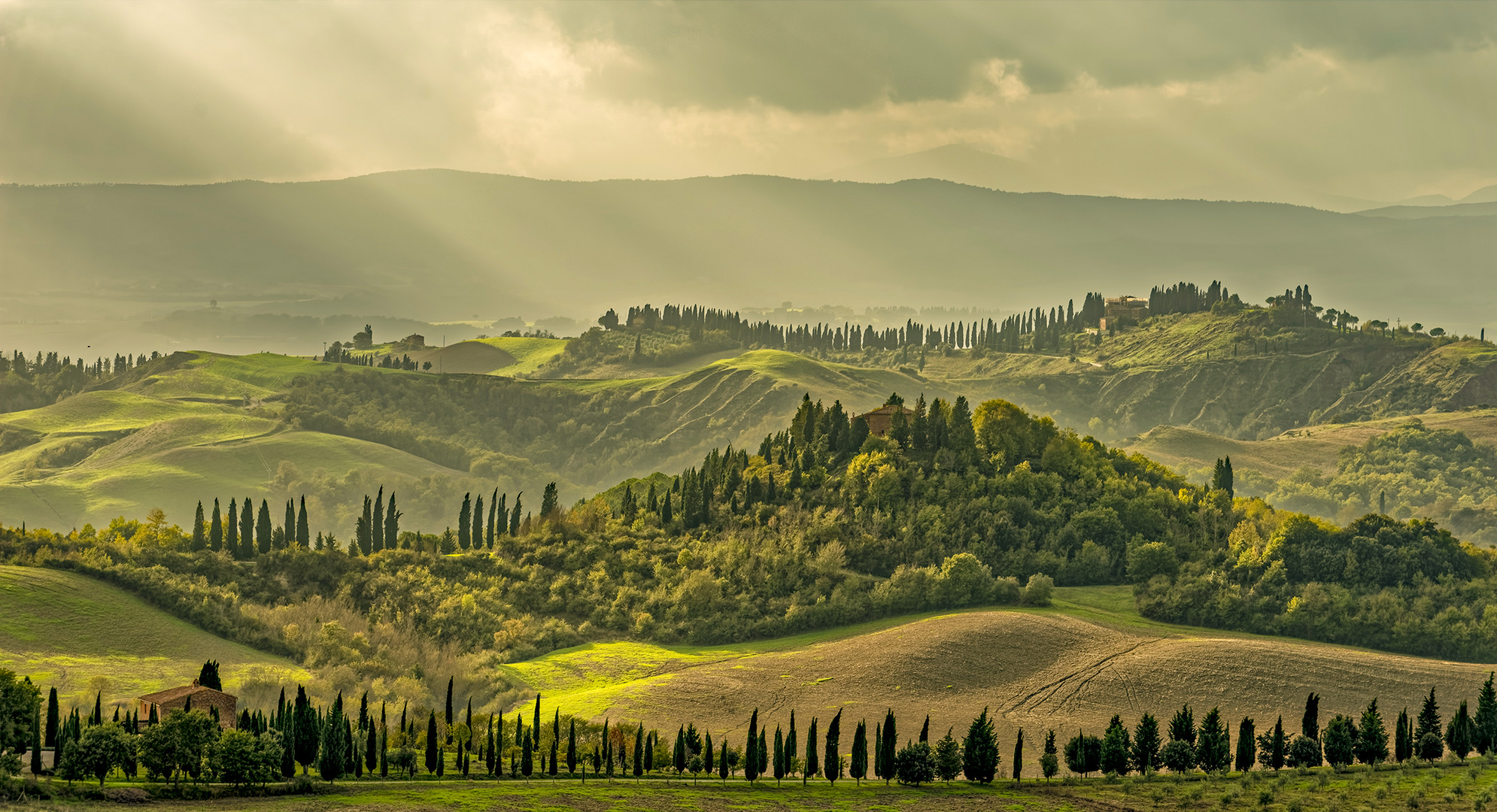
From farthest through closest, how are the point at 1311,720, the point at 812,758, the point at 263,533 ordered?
1. the point at 263,533
2. the point at 1311,720
3. the point at 812,758

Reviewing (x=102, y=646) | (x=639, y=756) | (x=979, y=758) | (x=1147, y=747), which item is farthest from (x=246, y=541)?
(x=1147, y=747)

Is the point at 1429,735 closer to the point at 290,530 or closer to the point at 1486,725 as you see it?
the point at 1486,725

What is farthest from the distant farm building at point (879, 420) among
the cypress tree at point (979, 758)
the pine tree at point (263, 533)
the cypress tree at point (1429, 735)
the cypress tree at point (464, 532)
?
the cypress tree at point (1429, 735)

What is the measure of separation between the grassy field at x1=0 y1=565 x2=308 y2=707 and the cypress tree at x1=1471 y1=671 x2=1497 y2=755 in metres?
83.1

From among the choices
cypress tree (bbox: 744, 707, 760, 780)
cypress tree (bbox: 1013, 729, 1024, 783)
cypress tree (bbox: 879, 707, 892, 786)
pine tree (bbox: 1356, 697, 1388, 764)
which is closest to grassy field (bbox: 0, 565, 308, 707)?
cypress tree (bbox: 744, 707, 760, 780)

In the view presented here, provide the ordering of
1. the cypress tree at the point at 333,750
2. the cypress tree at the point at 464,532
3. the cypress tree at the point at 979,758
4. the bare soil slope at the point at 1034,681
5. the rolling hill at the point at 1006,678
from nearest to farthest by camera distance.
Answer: the cypress tree at the point at 333,750
the cypress tree at the point at 979,758
the bare soil slope at the point at 1034,681
the rolling hill at the point at 1006,678
the cypress tree at the point at 464,532

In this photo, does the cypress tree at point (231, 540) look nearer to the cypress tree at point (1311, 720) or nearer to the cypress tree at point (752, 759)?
the cypress tree at point (752, 759)

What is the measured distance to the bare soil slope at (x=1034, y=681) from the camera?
97750mm

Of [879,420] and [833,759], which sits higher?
[879,420]

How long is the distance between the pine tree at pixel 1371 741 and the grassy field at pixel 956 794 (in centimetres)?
107

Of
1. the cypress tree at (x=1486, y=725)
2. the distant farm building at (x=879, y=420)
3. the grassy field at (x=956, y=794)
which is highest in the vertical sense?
the distant farm building at (x=879, y=420)

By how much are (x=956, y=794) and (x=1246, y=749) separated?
18.8 metres

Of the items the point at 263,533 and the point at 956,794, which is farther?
the point at 263,533

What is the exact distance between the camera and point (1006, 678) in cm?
10656
